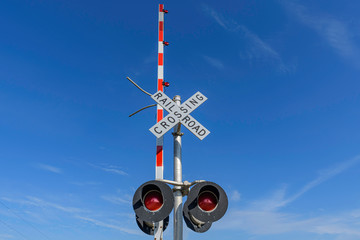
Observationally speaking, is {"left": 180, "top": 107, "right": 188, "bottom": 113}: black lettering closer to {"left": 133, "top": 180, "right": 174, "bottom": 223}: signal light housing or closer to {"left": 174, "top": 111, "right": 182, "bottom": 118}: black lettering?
{"left": 174, "top": 111, "right": 182, "bottom": 118}: black lettering

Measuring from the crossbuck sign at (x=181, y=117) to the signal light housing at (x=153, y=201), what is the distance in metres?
0.78

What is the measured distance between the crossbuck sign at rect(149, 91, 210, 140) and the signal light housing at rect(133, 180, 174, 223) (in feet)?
2.55

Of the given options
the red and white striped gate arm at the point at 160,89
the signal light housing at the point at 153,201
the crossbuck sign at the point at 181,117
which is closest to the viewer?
the signal light housing at the point at 153,201

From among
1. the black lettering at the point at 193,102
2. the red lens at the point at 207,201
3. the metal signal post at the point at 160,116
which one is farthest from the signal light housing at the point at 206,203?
the black lettering at the point at 193,102

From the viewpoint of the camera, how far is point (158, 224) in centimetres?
367

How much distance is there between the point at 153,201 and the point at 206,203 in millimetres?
584

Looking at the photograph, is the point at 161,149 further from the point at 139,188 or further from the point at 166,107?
the point at 139,188

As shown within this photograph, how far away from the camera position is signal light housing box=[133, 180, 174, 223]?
10.6ft

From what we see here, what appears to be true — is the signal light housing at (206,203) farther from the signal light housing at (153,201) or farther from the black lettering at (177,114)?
the black lettering at (177,114)

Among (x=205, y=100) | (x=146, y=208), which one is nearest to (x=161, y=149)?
(x=205, y=100)

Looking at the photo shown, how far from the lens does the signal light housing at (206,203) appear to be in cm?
327

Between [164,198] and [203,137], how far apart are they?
1.02 m

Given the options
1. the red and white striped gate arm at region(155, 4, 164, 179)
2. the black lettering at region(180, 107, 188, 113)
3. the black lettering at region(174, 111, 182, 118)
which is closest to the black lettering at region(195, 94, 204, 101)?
the black lettering at region(180, 107, 188, 113)

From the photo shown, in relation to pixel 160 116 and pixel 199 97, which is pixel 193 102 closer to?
pixel 199 97
